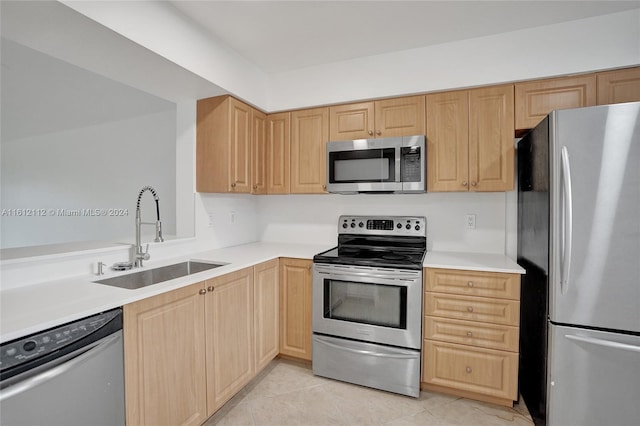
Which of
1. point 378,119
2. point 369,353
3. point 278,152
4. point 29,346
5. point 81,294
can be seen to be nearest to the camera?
point 29,346

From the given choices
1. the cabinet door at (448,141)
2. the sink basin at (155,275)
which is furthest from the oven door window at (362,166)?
the sink basin at (155,275)

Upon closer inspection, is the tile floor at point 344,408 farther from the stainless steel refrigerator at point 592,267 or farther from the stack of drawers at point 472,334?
the stainless steel refrigerator at point 592,267

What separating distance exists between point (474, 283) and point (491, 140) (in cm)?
102

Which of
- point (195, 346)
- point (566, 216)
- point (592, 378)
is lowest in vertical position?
point (592, 378)

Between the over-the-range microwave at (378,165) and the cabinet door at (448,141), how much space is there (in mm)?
136

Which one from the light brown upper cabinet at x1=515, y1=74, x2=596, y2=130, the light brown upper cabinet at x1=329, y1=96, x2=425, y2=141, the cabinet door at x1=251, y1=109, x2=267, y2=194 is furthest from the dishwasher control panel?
the light brown upper cabinet at x1=515, y1=74, x2=596, y2=130

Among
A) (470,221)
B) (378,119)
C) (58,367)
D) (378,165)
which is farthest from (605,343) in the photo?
Result: (58,367)

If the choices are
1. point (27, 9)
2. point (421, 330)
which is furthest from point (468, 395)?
point (27, 9)

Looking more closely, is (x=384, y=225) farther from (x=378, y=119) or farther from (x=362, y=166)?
(x=378, y=119)

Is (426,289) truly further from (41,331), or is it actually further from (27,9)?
(27,9)

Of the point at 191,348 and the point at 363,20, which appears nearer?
the point at 191,348

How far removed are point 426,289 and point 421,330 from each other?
28 cm

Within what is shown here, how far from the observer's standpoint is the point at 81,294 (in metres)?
1.37

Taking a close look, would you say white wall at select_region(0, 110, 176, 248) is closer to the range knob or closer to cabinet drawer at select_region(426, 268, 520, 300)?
the range knob
